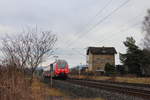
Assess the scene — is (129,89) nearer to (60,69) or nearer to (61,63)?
(60,69)

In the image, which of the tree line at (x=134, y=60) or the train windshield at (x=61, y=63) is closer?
the train windshield at (x=61, y=63)

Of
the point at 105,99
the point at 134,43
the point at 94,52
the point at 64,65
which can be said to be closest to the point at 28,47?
the point at 105,99

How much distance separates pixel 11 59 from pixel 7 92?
1566 mm

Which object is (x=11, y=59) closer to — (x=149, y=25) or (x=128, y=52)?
(x=149, y=25)

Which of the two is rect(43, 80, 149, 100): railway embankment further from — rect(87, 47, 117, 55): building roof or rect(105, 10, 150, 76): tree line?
rect(87, 47, 117, 55): building roof

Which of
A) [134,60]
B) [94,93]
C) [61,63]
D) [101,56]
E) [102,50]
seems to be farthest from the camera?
[102,50]

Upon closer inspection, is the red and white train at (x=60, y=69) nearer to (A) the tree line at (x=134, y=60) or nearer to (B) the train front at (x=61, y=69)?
(B) the train front at (x=61, y=69)

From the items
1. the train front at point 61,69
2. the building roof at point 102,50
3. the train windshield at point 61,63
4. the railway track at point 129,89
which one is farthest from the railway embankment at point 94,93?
the building roof at point 102,50

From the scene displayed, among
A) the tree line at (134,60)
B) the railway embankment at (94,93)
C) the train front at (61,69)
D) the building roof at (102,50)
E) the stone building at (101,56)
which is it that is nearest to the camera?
the railway embankment at (94,93)

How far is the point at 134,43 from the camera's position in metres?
63.9

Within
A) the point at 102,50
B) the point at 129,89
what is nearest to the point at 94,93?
the point at 129,89

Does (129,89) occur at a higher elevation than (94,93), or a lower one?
higher

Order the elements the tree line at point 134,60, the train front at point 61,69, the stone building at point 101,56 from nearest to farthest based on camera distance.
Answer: the train front at point 61,69, the tree line at point 134,60, the stone building at point 101,56

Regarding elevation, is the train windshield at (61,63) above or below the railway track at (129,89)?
above
